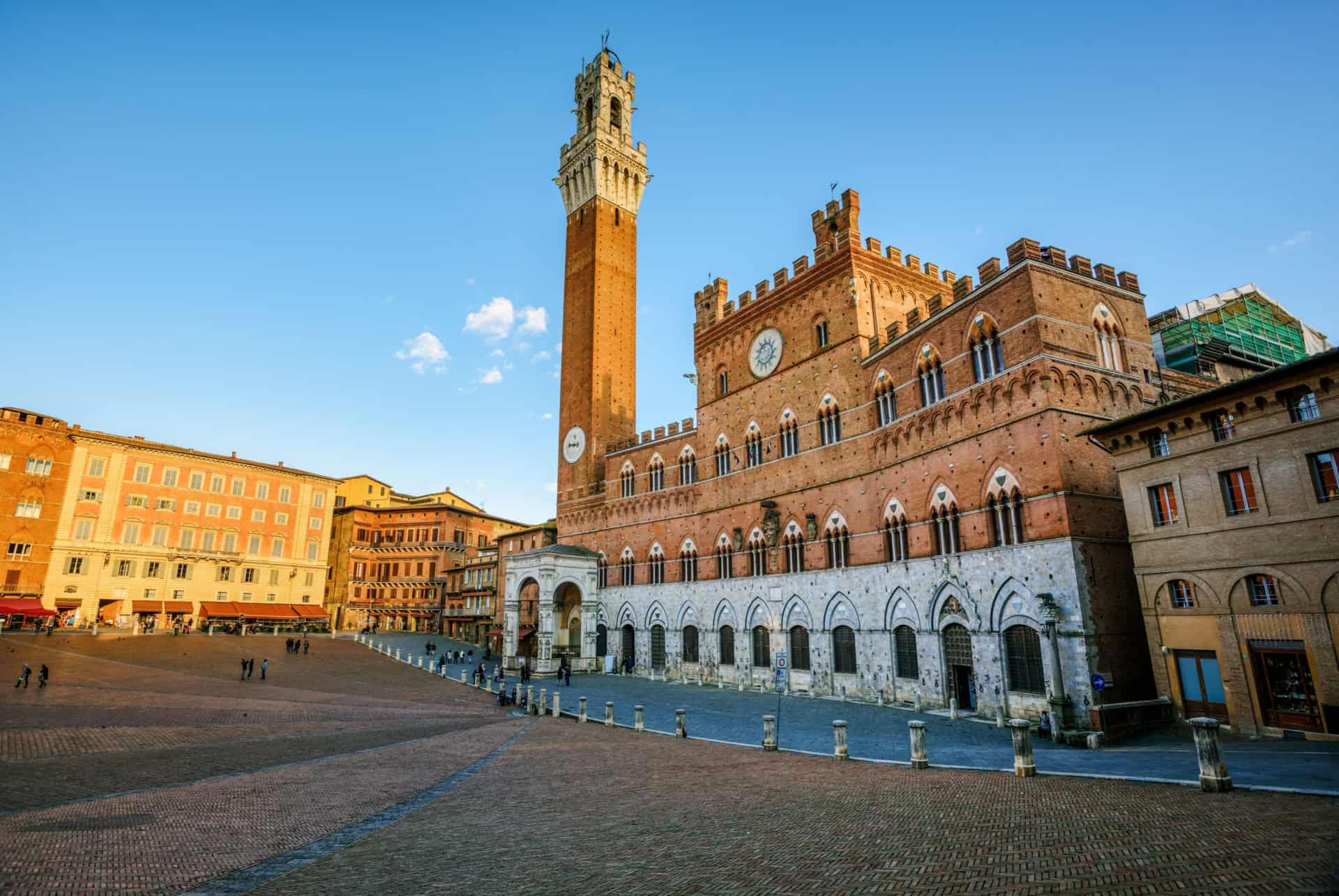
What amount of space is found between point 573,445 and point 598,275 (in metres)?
12.6

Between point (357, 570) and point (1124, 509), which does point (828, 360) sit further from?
point (357, 570)

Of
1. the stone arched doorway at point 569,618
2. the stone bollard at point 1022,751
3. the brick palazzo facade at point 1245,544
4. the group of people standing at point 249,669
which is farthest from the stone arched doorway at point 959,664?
the group of people standing at point 249,669

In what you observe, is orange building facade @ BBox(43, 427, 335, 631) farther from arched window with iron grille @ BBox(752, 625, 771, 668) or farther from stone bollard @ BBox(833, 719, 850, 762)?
stone bollard @ BBox(833, 719, 850, 762)

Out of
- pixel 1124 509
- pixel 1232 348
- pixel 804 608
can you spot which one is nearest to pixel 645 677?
pixel 804 608

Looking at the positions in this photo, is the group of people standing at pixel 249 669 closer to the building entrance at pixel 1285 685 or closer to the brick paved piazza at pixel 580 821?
the brick paved piazza at pixel 580 821

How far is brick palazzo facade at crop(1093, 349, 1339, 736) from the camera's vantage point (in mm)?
14562

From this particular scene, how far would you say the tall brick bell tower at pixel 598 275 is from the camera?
154 feet

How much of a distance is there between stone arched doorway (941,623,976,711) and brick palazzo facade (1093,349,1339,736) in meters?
5.48

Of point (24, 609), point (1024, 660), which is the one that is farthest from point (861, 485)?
point (24, 609)

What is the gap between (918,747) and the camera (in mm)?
13805

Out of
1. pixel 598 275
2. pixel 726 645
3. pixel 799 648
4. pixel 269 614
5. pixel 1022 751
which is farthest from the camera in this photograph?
pixel 269 614

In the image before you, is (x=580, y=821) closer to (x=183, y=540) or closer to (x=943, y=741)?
(x=943, y=741)

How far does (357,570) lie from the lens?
68250 mm

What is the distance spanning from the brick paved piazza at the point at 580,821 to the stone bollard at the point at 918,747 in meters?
0.53
